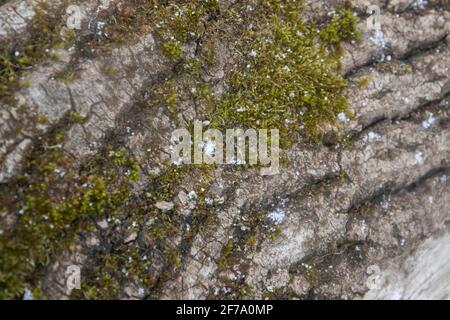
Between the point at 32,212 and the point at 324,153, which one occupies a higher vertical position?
the point at 324,153

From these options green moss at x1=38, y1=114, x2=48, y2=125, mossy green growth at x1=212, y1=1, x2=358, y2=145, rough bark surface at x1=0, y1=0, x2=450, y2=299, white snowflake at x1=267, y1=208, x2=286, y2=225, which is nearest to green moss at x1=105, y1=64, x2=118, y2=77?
rough bark surface at x1=0, y1=0, x2=450, y2=299

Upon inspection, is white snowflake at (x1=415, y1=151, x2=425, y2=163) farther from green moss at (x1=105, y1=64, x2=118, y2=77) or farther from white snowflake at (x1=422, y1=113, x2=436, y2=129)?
green moss at (x1=105, y1=64, x2=118, y2=77)

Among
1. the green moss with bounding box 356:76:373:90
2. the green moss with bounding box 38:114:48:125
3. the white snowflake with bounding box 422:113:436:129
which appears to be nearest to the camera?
the green moss with bounding box 38:114:48:125

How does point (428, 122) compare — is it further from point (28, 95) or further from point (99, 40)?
point (28, 95)

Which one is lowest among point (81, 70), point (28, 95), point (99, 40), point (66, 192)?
point (66, 192)

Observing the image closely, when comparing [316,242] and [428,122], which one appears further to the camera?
[428,122]

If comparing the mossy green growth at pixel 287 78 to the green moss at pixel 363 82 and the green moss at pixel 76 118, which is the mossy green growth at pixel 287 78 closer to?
the green moss at pixel 363 82

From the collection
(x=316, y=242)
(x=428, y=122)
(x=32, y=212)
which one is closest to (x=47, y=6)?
(x=32, y=212)

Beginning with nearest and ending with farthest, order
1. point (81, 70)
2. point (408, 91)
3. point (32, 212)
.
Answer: point (32, 212) → point (81, 70) → point (408, 91)
